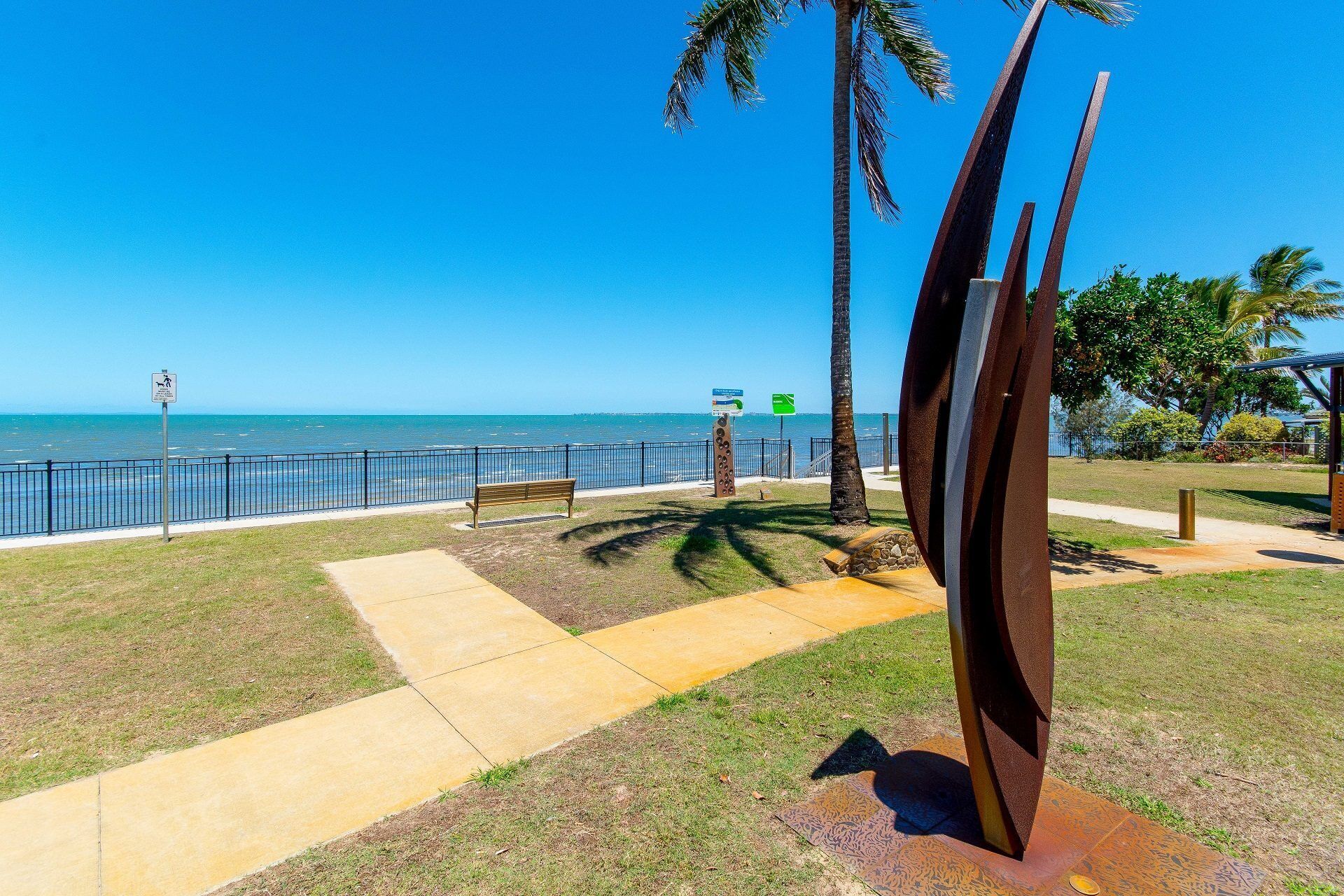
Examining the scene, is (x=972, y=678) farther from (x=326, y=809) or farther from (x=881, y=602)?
(x=881, y=602)

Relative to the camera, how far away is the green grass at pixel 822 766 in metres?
2.73

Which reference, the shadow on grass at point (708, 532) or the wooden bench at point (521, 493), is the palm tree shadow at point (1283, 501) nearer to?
the shadow on grass at point (708, 532)

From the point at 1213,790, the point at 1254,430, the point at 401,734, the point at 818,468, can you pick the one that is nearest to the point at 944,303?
the point at 1213,790

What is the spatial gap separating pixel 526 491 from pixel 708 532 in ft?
12.5

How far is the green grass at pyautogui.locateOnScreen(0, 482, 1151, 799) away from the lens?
4223mm

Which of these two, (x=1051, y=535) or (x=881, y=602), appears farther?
(x=1051, y=535)

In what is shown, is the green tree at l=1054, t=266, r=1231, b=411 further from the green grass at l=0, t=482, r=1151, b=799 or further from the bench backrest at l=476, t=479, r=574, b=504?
the bench backrest at l=476, t=479, r=574, b=504

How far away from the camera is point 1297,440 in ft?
81.6

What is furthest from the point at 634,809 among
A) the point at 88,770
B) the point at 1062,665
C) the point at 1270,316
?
the point at 1270,316

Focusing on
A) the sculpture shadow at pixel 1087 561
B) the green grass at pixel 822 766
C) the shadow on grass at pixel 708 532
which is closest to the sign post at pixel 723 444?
the shadow on grass at pixel 708 532

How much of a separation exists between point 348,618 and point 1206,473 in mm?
25289

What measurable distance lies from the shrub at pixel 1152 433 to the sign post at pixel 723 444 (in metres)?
21.4

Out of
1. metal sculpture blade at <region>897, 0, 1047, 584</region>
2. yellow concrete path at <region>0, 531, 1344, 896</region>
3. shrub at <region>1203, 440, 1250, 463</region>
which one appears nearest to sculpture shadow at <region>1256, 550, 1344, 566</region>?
yellow concrete path at <region>0, 531, 1344, 896</region>

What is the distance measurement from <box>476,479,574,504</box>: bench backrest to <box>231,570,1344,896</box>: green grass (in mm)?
7356
